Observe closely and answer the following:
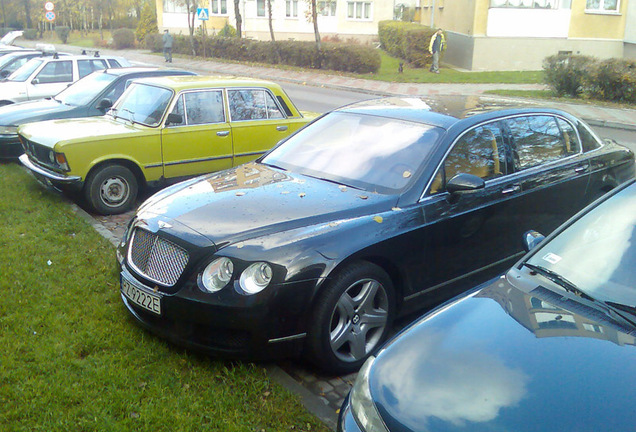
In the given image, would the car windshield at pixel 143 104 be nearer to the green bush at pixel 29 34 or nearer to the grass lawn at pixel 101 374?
the grass lawn at pixel 101 374

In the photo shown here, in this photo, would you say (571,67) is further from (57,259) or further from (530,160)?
(57,259)

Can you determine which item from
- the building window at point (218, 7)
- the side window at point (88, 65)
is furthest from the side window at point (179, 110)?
the building window at point (218, 7)

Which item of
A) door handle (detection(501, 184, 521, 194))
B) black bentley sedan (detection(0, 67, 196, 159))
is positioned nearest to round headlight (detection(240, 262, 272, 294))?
door handle (detection(501, 184, 521, 194))

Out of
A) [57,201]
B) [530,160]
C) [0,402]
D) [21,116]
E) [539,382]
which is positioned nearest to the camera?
[539,382]

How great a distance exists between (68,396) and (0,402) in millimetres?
372

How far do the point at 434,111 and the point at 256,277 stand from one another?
2389 mm

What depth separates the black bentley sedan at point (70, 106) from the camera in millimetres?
9672

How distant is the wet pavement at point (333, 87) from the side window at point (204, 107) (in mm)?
1476

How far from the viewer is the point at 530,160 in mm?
5477

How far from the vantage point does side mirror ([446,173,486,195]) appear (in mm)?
4496

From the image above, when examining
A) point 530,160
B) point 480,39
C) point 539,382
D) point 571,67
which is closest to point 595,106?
point 571,67

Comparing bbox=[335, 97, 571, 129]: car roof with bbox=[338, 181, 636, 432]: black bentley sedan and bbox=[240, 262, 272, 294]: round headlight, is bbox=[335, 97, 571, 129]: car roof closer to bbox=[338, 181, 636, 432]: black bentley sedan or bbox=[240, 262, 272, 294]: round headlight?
bbox=[338, 181, 636, 432]: black bentley sedan

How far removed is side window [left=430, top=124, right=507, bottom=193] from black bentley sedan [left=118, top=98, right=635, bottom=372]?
0.5 inches

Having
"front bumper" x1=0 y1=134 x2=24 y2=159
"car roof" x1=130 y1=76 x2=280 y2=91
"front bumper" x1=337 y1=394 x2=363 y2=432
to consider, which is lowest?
"front bumper" x1=0 y1=134 x2=24 y2=159
